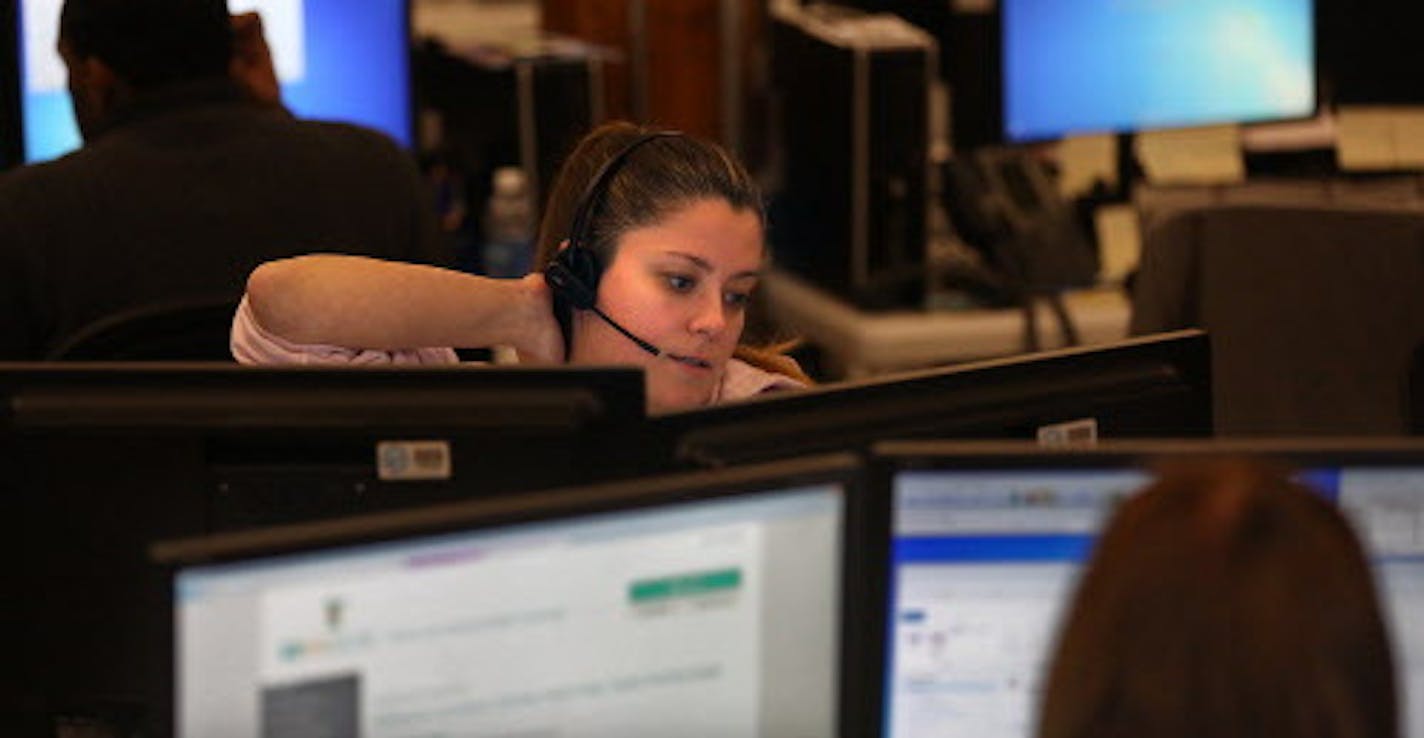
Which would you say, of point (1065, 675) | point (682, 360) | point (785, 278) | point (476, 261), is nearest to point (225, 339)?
point (682, 360)

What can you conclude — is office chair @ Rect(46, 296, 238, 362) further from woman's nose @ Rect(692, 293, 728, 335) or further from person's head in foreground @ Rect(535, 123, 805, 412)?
woman's nose @ Rect(692, 293, 728, 335)

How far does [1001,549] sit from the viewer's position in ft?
4.61

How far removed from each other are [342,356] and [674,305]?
279 mm

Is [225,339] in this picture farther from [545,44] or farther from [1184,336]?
[545,44]

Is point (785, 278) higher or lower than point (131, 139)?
lower

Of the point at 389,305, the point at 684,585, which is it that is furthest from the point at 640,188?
the point at 684,585

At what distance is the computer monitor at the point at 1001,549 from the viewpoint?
1.36 meters

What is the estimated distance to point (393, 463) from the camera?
1.49m

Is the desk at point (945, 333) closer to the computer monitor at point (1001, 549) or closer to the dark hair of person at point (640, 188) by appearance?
the dark hair of person at point (640, 188)

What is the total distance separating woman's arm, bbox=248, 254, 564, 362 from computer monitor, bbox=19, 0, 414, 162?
1.74 meters

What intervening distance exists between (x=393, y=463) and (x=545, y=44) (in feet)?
9.12

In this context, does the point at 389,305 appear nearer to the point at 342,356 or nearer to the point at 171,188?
the point at 342,356

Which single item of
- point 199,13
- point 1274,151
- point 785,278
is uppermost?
point 199,13

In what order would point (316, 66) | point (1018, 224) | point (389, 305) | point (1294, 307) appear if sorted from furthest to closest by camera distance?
point (1018, 224)
point (316, 66)
point (1294, 307)
point (389, 305)
